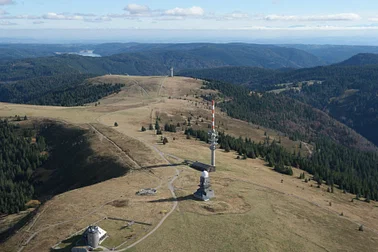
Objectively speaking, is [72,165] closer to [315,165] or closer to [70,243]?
[70,243]

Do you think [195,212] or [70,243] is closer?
[70,243]

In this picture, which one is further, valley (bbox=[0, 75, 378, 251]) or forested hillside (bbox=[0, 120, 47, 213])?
forested hillside (bbox=[0, 120, 47, 213])

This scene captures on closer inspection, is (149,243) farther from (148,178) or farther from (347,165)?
(347,165)

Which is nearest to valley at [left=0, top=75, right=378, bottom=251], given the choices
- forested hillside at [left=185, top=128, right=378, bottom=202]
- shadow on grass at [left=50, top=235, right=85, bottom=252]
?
shadow on grass at [left=50, top=235, right=85, bottom=252]

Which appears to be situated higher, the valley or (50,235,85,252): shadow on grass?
(50,235,85,252): shadow on grass

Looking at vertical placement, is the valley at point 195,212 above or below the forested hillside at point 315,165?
above

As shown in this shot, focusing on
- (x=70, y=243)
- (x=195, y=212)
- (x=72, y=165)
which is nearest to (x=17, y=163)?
(x=72, y=165)

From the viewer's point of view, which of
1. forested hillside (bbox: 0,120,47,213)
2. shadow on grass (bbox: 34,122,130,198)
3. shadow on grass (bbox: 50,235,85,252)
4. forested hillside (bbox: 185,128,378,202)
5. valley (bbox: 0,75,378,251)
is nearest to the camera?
shadow on grass (bbox: 50,235,85,252)

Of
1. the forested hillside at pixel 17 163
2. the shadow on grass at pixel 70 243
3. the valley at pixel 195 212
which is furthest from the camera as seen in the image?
the forested hillside at pixel 17 163

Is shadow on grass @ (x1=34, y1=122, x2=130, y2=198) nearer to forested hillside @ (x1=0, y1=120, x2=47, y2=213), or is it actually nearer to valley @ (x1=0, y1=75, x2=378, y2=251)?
valley @ (x1=0, y1=75, x2=378, y2=251)

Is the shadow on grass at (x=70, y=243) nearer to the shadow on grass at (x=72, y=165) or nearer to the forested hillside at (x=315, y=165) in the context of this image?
the shadow on grass at (x=72, y=165)

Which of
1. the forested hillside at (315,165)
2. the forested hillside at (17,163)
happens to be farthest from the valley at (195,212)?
the forested hillside at (17,163)

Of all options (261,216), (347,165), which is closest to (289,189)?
(261,216)
